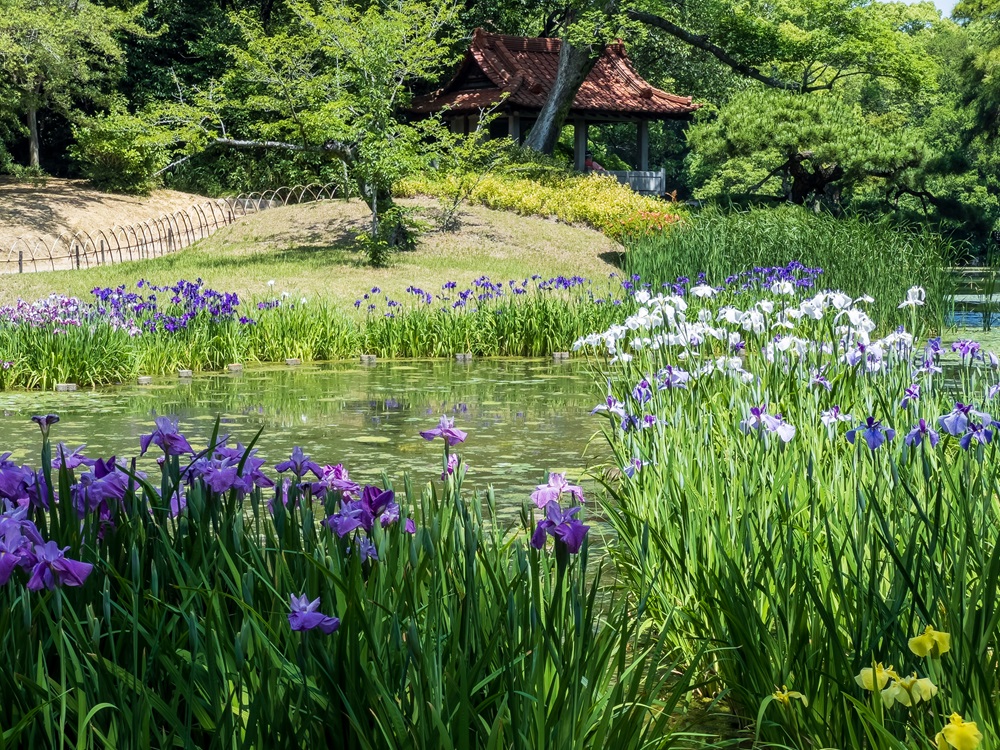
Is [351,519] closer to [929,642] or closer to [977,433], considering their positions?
[929,642]

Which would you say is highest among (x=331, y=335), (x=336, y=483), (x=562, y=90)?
(x=562, y=90)

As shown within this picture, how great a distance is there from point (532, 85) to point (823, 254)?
784 inches

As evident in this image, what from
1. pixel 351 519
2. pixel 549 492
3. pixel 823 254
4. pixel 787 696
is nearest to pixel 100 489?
pixel 351 519

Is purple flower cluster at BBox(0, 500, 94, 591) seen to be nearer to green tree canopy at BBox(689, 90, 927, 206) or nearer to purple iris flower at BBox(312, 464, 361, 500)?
purple iris flower at BBox(312, 464, 361, 500)

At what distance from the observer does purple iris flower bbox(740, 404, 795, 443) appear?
3051 millimetres

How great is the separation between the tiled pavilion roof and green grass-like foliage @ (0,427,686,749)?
27674 mm

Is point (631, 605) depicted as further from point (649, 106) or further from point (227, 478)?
point (649, 106)

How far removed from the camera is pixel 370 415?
7.77m

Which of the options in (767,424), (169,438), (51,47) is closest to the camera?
(169,438)

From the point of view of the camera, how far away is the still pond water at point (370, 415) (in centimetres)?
604

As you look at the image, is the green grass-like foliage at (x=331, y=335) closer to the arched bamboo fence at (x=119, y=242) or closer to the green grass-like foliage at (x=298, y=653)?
the green grass-like foliage at (x=298, y=653)

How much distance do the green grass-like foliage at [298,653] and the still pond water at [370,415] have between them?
2380 mm

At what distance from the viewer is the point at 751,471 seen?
3.31m

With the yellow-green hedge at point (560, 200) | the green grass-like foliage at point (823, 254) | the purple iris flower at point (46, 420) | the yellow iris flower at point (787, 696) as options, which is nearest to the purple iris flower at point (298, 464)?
the purple iris flower at point (46, 420)
